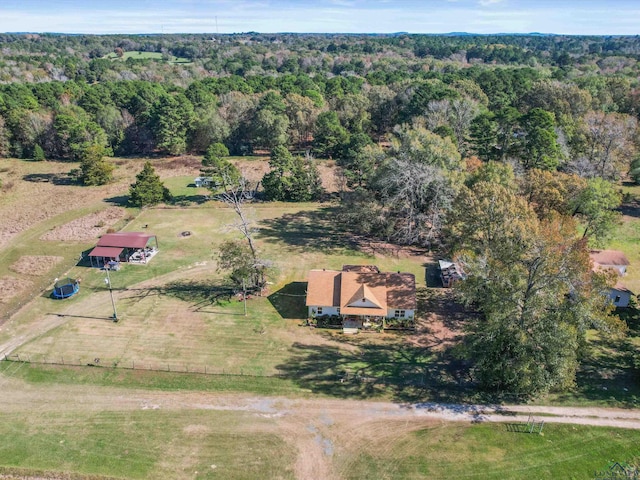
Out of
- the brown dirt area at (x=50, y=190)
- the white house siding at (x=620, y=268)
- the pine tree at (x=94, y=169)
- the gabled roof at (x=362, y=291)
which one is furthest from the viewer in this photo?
the pine tree at (x=94, y=169)

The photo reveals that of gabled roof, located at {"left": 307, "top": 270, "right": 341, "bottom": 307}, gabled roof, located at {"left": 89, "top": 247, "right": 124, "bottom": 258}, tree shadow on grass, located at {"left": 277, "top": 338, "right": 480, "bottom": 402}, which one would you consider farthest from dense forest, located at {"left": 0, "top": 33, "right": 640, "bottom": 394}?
gabled roof, located at {"left": 89, "top": 247, "right": 124, "bottom": 258}

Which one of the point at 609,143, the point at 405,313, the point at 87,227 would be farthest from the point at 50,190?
the point at 609,143

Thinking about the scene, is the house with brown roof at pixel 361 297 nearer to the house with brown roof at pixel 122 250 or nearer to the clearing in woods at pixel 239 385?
the clearing in woods at pixel 239 385

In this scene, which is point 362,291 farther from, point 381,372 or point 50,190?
point 50,190

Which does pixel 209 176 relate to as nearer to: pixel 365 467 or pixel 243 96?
pixel 243 96

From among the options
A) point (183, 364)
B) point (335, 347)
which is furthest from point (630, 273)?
point (183, 364)

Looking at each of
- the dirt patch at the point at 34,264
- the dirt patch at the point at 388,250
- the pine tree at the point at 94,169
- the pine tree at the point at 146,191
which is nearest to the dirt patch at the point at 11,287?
the dirt patch at the point at 34,264
